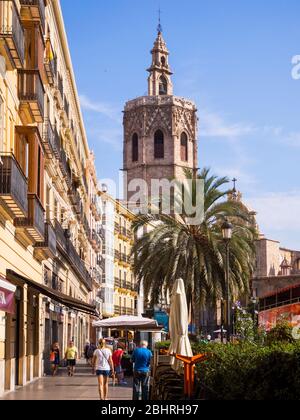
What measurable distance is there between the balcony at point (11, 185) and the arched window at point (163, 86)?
9394 cm

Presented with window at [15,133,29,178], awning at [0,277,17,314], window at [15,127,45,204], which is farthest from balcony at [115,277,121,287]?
awning at [0,277,17,314]

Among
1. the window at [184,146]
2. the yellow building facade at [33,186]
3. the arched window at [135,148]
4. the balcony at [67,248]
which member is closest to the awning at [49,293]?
the yellow building facade at [33,186]

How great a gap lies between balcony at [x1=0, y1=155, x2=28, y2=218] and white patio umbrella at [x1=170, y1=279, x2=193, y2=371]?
478 cm

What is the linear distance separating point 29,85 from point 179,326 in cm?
754

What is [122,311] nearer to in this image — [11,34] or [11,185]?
[11,185]

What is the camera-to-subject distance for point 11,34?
1794 cm

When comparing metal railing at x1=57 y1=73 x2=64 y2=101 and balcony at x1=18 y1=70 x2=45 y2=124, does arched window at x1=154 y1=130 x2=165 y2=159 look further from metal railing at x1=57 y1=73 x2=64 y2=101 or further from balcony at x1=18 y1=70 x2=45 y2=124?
balcony at x1=18 y1=70 x2=45 y2=124

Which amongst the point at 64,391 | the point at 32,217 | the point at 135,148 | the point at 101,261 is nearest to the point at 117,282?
the point at 101,261

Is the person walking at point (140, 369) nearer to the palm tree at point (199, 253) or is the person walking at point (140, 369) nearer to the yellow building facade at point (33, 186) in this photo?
the yellow building facade at point (33, 186)

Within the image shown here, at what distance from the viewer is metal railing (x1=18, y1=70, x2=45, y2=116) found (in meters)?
22.4

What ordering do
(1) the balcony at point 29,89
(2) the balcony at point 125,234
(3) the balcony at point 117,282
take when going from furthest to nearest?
(2) the balcony at point 125,234
(3) the balcony at point 117,282
(1) the balcony at point 29,89

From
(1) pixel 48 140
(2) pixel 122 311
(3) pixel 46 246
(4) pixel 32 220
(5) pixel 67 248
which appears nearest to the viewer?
(4) pixel 32 220

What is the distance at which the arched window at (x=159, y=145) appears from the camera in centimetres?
10681
